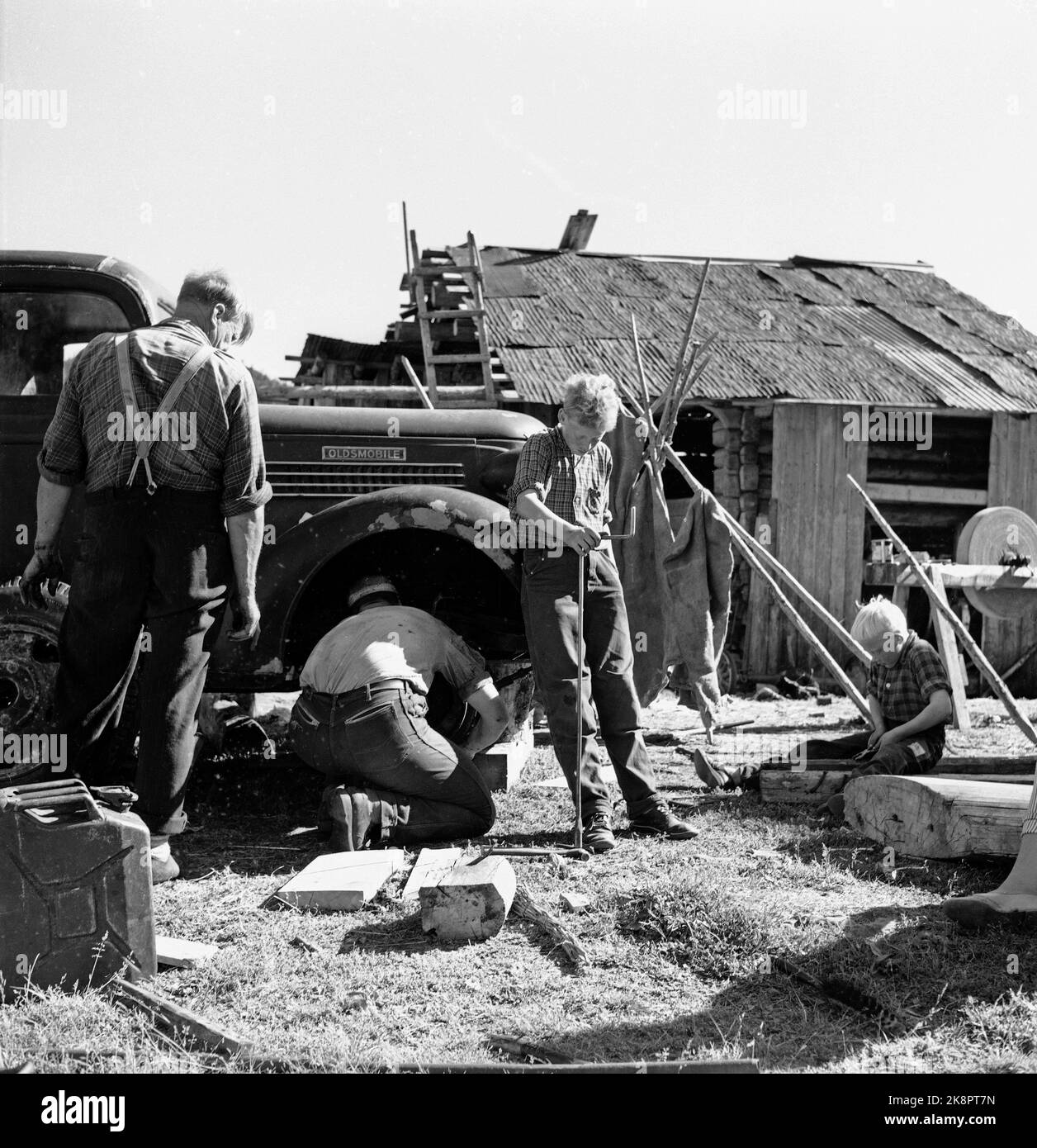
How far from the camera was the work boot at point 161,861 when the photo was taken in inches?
157

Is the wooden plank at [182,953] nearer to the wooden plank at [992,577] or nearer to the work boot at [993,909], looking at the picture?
the work boot at [993,909]

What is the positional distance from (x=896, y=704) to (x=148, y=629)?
3.58m

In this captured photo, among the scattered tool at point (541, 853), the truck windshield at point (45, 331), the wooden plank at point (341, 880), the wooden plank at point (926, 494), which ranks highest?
the truck windshield at point (45, 331)

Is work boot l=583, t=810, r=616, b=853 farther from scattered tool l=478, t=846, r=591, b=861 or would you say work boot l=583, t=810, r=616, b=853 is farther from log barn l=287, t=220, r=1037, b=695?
log barn l=287, t=220, r=1037, b=695

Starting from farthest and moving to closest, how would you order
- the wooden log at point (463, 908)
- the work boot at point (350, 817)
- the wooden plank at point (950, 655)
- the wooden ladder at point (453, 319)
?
the wooden ladder at point (453, 319) < the wooden plank at point (950, 655) < the work boot at point (350, 817) < the wooden log at point (463, 908)

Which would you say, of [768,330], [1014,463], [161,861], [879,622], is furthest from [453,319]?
[161,861]

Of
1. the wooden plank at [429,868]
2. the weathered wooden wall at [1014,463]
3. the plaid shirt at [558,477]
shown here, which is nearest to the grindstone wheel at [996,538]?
the weathered wooden wall at [1014,463]

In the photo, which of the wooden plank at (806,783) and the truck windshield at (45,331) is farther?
the wooden plank at (806,783)

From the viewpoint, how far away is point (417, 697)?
4.76m

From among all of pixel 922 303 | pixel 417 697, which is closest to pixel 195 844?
pixel 417 697

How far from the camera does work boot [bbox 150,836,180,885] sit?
3.99m

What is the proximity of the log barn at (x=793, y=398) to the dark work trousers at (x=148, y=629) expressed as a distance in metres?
6.38

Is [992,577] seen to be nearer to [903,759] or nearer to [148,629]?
[903,759]
